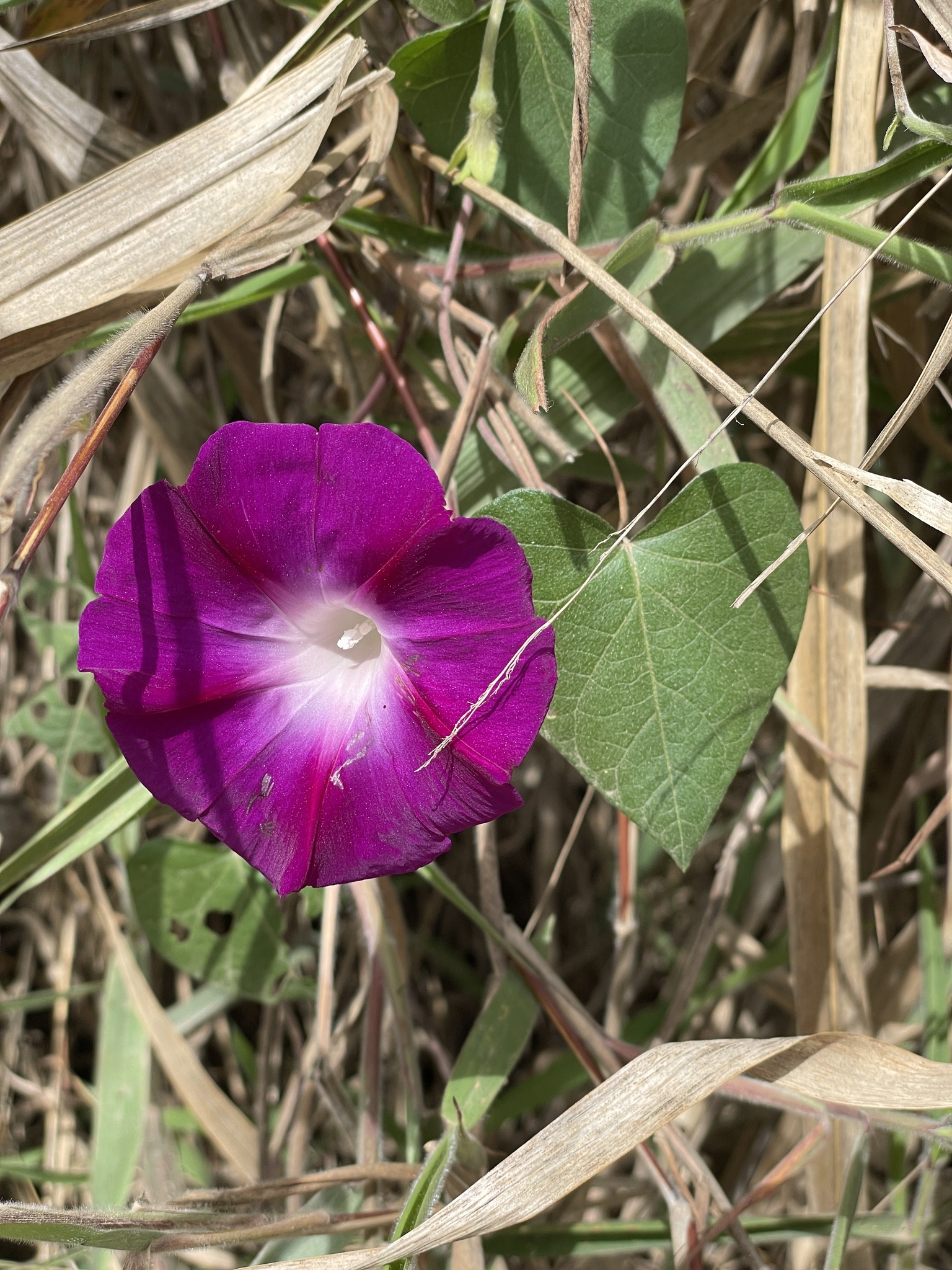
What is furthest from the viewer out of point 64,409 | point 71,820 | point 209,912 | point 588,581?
point 209,912

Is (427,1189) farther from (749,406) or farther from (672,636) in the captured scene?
(749,406)

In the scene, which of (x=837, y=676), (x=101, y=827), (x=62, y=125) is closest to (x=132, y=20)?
(x=62, y=125)

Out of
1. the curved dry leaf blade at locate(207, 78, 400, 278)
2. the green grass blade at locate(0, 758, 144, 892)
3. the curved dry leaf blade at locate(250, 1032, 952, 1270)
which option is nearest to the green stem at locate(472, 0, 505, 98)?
the curved dry leaf blade at locate(207, 78, 400, 278)

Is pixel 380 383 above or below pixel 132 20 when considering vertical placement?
below

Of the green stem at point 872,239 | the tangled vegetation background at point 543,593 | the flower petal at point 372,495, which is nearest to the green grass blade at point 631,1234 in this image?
the tangled vegetation background at point 543,593

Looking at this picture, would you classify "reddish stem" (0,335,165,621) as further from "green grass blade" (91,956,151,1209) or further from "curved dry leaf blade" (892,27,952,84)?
"green grass blade" (91,956,151,1209)

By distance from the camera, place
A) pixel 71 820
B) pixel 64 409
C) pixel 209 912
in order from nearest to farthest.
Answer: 1. pixel 64 409
2. pixel 71 820
3. pixel 209 912

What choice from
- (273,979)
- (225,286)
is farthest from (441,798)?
(225,286)
